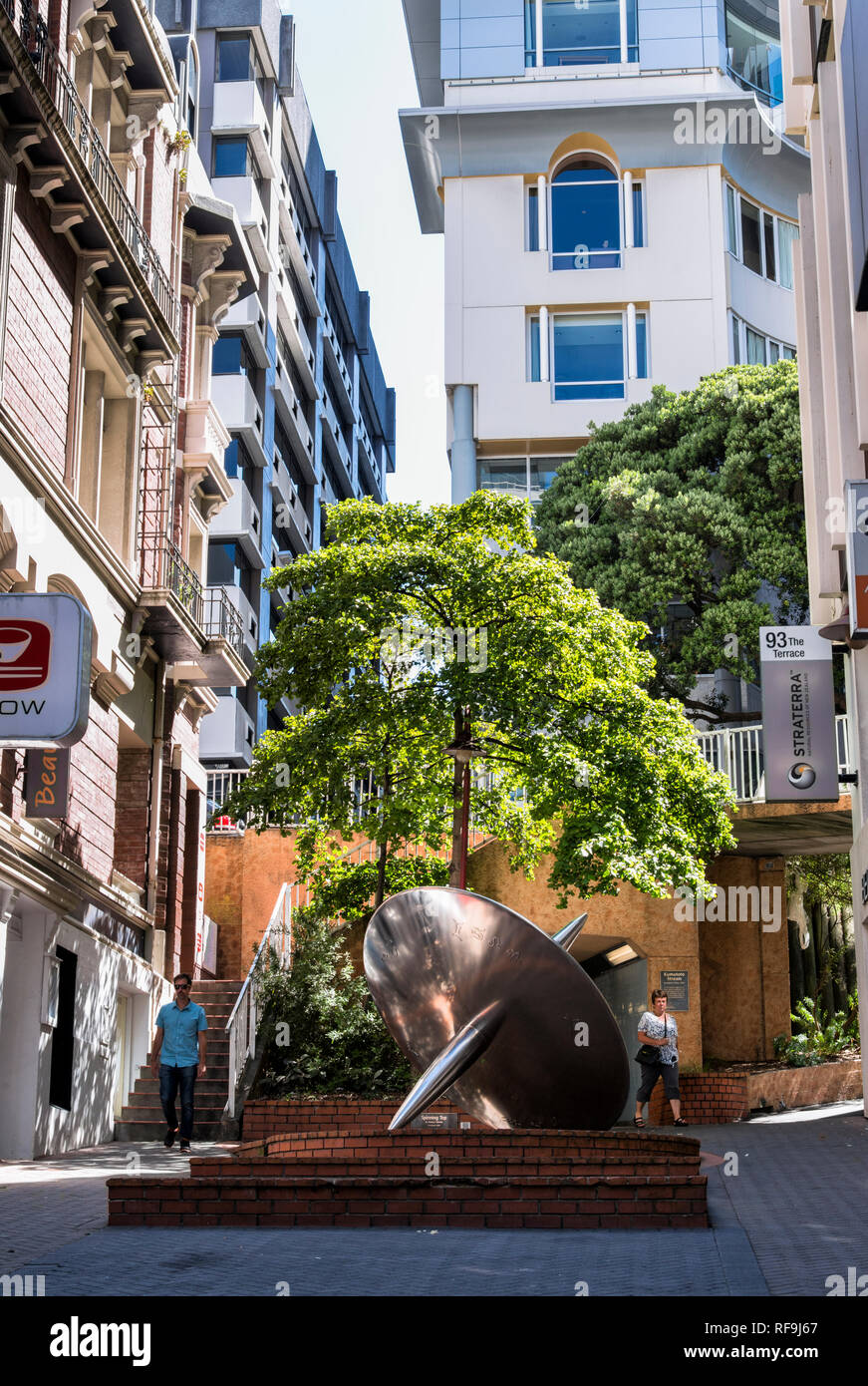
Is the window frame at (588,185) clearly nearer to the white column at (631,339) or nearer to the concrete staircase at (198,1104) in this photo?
the white column at (631,339)

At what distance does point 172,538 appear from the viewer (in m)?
25.2

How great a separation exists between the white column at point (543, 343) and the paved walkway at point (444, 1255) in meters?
30.8

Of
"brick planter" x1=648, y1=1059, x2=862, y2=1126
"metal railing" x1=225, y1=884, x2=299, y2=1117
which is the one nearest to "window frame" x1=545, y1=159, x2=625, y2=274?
"brick planter" x1=648, y1=1059, x2=862, y2=1126

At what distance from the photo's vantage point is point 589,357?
40219 millimetres

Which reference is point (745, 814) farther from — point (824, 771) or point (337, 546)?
point (337, 546)

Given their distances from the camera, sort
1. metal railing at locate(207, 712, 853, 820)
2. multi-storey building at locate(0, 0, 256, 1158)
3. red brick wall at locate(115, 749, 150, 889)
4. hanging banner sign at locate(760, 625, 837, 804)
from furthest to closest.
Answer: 1. metal railing at locate(207, 712, 853, 820)
2. red brick wall at locate(115, 749, 150, 889)
3. hanging banner sign at locate(760, 625, 837, 804)
4. multi-storey building at locate(0, 0, 256, 1158)

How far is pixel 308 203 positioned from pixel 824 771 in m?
43.0

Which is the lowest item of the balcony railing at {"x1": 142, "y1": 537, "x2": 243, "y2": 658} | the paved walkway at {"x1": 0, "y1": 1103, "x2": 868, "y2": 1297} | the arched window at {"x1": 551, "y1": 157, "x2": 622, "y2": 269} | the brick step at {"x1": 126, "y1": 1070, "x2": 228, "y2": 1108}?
the paved walkway at {"x1": 0, "y1": 1103, "x2": 868, "y2": 1297}

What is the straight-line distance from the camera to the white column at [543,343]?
131 ft

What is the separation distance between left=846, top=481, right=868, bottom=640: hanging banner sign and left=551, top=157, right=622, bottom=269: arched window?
1053 inches

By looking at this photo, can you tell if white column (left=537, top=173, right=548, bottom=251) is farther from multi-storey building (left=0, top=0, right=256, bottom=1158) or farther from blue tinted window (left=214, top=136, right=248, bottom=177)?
multi-storey building (left=0, top=0, right=256, bottom=1158)

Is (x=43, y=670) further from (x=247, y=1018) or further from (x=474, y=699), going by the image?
(x=247, y=1018)

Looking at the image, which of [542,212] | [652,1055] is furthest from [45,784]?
[542,212]

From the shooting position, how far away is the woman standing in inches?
696
